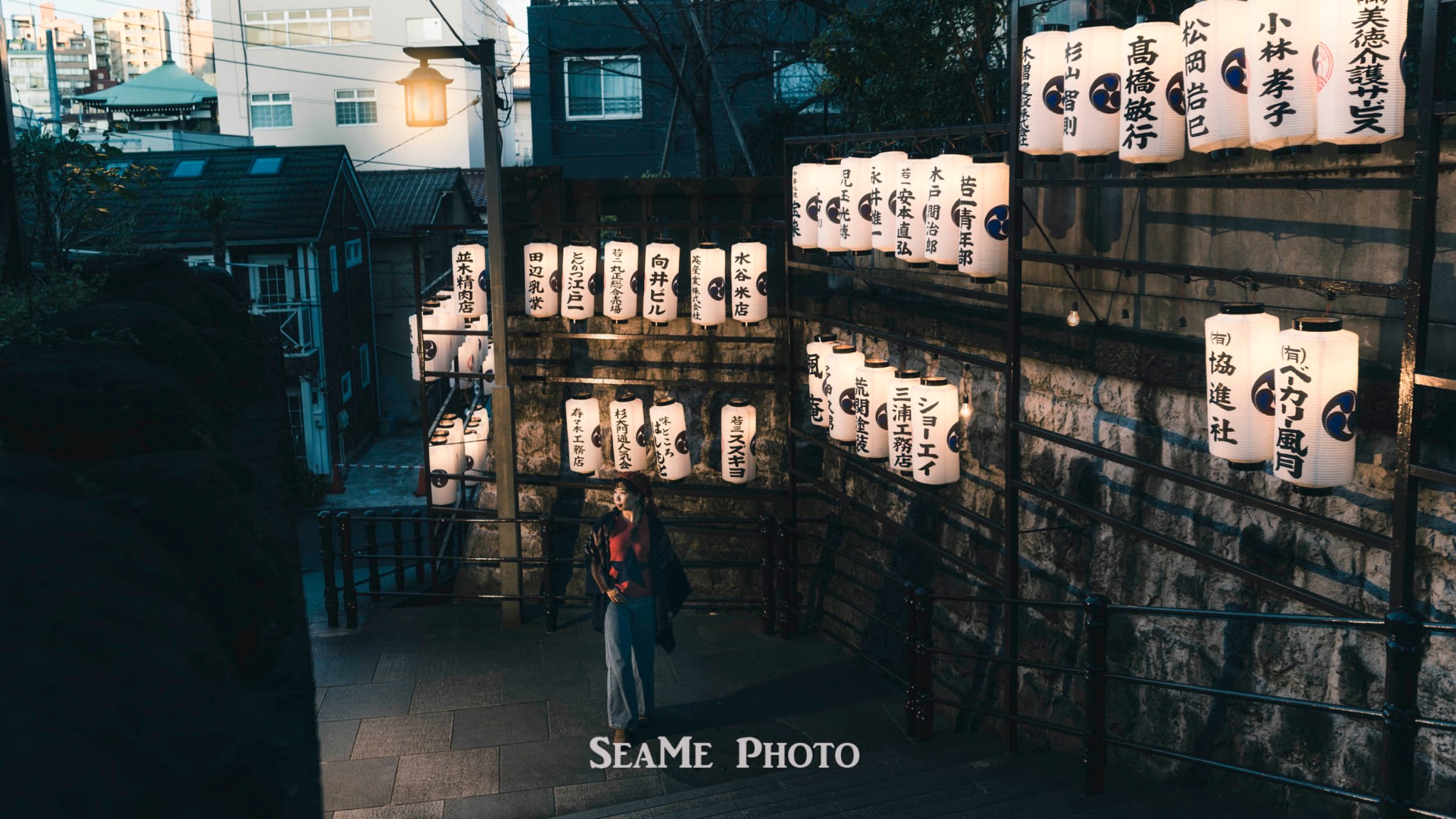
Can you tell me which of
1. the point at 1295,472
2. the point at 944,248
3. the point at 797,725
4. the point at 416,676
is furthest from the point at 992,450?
the point at 416,676

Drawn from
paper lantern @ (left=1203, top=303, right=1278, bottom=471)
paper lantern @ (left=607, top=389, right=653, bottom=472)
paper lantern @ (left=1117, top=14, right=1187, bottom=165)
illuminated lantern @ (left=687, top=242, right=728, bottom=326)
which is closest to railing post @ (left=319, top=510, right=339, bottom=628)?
paper lantern @ (left=607, top=389, right=653, bottom=472)

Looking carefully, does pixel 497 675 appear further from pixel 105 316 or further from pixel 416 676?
pixel 105 316

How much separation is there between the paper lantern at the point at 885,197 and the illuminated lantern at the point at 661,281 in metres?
3.20

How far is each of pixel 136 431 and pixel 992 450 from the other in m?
7.18

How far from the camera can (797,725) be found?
879 centimetres

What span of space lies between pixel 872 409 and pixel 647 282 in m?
3.83

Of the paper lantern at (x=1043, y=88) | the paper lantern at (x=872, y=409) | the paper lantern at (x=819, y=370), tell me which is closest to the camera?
the paper lantern at (x=1043, y=88)

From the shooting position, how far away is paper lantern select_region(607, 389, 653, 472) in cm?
1244

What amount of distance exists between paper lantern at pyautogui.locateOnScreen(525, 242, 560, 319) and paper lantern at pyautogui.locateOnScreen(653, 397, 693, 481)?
1.77 meters

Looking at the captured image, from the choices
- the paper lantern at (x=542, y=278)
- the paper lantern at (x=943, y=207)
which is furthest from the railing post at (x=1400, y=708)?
the paper lantern at (x=542, y=278)

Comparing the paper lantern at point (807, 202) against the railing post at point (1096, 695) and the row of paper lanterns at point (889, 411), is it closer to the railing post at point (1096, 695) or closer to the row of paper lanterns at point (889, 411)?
the row of paper lanterns at point (889, 411)

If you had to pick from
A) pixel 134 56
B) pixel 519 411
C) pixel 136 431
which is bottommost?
pixel 519 411

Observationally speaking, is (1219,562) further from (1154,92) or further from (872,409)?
(872,409)

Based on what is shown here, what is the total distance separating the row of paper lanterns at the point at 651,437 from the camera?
1218cm
